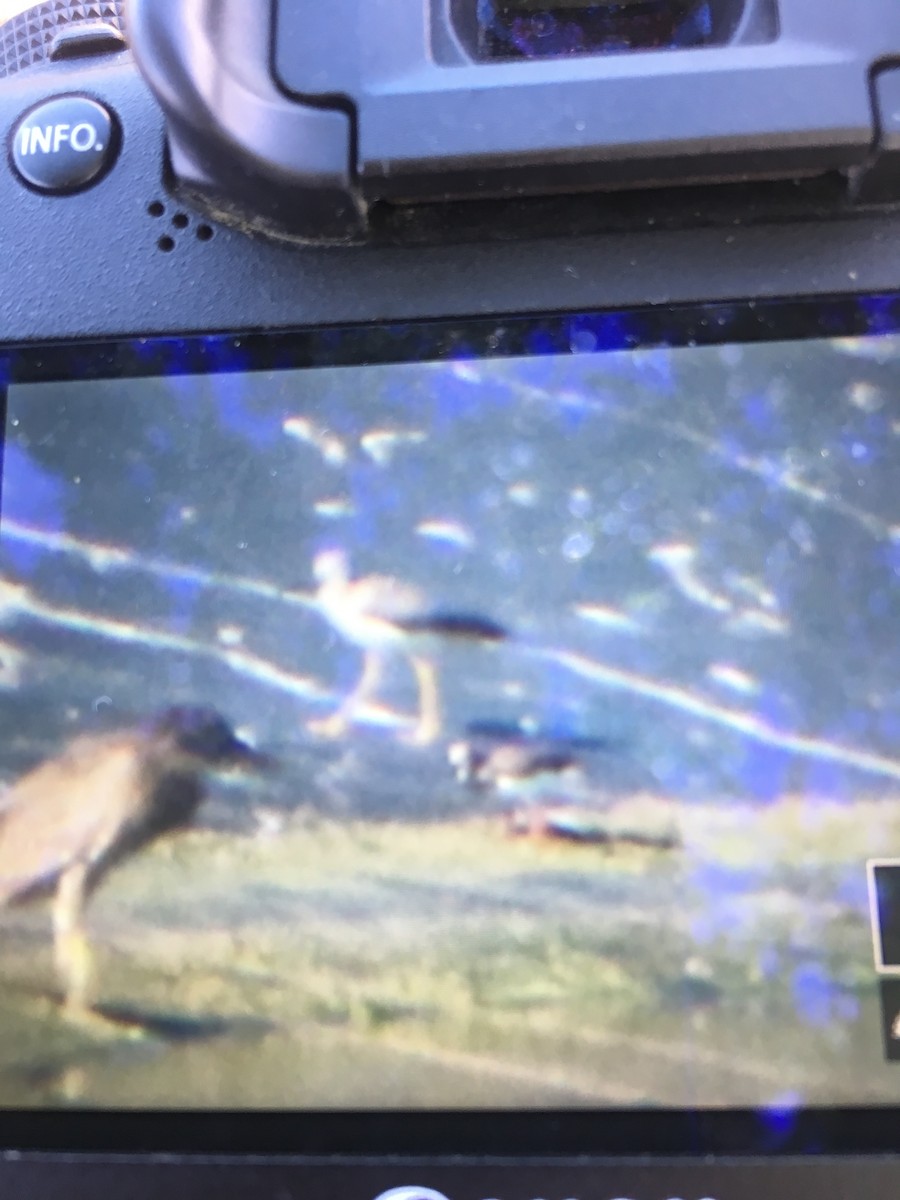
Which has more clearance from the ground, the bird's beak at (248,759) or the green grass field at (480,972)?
the bird's beak at (248,759)

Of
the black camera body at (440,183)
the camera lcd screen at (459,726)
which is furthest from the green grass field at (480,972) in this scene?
the black camera body at (440,183)

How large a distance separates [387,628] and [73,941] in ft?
0.50

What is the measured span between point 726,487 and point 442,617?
0.11 m

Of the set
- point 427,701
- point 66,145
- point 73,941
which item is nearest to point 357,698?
point 427,701

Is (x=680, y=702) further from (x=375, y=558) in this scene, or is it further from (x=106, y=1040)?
(x=106, y=1040)

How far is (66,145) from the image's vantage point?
423 millimetres

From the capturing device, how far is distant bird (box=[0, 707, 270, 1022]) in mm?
386

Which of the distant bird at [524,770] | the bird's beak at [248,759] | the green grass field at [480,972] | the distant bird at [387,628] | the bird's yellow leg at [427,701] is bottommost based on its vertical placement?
the green grass field at [480,972]

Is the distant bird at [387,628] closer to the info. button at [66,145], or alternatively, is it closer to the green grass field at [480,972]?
the green grass field at [480,972]

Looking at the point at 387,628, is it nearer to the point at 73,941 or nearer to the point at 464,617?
the point at 464,617

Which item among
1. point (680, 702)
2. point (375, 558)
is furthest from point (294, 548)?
point (680, 702)

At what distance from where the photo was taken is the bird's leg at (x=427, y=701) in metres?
0.38

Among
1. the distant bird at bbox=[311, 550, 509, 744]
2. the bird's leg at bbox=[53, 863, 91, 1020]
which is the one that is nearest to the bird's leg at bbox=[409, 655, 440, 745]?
the distant bird at bbox=[311, 550, 509, 744]

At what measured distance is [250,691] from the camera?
0.39 m
